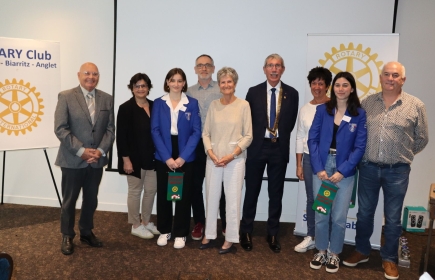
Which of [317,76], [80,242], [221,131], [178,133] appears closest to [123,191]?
[80,242]

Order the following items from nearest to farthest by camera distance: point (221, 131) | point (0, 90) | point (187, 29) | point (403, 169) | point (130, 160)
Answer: point (403, 169) < point (221, 131) < point (130, 160) < point (0, 90) < point (187, 29)

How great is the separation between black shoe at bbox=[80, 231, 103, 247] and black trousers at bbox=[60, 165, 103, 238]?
37 millimetres

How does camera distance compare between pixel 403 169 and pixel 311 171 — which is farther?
pixel 311 171

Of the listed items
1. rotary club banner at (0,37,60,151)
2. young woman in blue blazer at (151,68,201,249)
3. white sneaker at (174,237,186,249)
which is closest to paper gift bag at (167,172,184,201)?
young woman in blue blazer at (151,68,201,249)

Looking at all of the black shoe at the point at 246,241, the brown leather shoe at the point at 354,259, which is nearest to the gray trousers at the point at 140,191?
the black shoe at the point at 246,241

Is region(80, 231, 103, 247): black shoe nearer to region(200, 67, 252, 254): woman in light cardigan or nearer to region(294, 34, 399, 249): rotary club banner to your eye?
region(200, 67, 252, 254): woman in light cardigan

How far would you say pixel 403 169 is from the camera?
110 inches

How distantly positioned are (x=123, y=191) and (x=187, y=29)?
2.04 m

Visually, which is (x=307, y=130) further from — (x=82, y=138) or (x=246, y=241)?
(x=82, y=138)

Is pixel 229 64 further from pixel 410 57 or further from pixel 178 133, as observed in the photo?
pixel 410 57

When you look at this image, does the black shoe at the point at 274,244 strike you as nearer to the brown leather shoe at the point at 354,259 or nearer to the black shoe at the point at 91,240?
the brown leather shoe at the point at 354,259

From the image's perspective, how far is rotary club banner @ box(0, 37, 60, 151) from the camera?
11.9 ft

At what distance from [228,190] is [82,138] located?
4.38ft

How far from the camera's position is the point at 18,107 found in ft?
12.1
